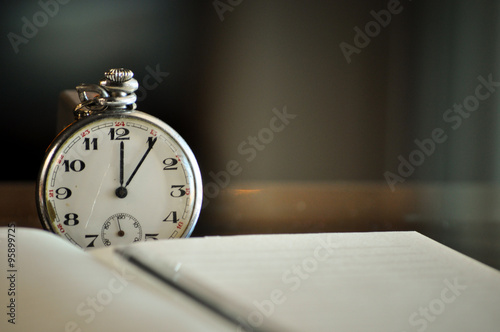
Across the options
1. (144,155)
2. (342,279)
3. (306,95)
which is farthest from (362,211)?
(342,279)

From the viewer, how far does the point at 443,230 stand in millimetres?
1424

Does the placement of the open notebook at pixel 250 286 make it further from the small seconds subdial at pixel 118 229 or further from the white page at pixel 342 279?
the small seconds subdial at pixel 118 229

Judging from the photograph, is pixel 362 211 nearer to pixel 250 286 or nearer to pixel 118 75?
pixel 118 75

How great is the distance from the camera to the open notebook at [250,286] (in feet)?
1.09

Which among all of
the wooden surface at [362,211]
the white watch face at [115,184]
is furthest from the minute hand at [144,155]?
the wooden surface at [362,211]

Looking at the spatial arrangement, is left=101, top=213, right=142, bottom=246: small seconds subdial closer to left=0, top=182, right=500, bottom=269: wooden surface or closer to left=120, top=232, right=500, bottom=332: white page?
left=120, top=232, right=500, bottom=332: white page

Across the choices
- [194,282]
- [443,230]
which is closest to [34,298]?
[194,282]

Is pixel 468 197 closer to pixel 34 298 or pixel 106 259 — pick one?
pixel 106 259

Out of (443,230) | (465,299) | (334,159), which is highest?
(465,299)

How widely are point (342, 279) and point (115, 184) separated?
460 mm

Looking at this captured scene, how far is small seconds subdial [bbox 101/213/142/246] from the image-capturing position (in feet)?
2.65

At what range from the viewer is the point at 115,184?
811 mm

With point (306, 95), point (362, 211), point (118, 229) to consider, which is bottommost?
point (362, 211)

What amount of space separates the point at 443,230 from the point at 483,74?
36cm
